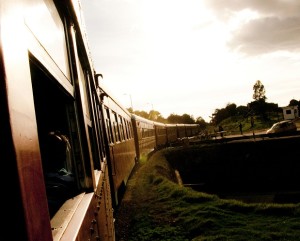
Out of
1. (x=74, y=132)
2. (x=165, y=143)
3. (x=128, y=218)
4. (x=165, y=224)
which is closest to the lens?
(x=74, y=132)

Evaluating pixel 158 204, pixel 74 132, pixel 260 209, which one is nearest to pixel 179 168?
pixel 158 204

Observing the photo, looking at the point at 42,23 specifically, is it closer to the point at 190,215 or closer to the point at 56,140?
the point at 56,140

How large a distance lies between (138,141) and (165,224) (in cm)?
1020

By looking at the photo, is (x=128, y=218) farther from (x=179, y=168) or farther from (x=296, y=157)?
(x=296, y=157)

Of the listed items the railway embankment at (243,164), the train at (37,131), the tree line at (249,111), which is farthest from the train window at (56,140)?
the tree line at (249,111)

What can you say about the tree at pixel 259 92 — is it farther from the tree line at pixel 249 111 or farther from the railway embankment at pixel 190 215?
the railway embankment at pixel 190 215

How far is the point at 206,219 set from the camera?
7609 mm

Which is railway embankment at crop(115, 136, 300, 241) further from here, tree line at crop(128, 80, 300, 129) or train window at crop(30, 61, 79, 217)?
tree line at crop(128, 80, 300, 129)

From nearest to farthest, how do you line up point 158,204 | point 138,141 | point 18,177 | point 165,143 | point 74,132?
point 18,177
point 74,132
point 158,204
point 138,141
point 165,143

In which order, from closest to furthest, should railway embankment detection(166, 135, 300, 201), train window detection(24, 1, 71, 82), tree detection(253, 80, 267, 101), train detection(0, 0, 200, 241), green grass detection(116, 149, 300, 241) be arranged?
train detection(0, 0, 200, 241) < train window detection(24, 1, 71, 82) < green grass detection(116, 149, 300, 241) < railway embankment detection(166, 135, 300, 201) < tree detection(253, 80, 267, 101)

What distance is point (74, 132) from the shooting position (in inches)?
101

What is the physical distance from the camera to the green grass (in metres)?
6.63

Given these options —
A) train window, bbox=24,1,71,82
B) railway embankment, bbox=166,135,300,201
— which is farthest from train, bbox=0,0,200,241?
railway embankment, bbox=166,135,300,201

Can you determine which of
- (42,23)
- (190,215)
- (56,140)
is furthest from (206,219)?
(42,23)
